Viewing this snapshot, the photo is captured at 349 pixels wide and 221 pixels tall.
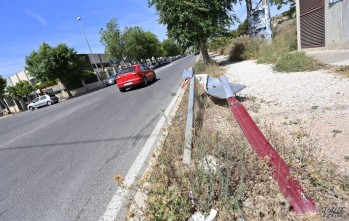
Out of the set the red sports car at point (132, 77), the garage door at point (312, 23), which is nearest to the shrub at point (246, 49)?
the garage door at point (312, 23)

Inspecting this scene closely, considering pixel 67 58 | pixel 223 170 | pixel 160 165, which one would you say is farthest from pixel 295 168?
pixel 67 58

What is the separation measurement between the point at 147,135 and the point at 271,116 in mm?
2685

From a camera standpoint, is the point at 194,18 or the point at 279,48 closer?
the point at 279,48

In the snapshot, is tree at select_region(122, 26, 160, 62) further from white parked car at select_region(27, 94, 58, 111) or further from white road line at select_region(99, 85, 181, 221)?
white road line at select_region(99, 85, 181, 221)

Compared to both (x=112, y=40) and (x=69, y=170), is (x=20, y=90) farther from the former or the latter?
(x=69, y=170)

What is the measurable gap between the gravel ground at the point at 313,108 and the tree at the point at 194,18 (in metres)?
9.77

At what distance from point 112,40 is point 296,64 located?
161 feet

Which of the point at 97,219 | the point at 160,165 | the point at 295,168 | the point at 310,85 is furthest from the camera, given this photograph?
the point at 310,85

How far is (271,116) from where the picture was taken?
14.3 feet

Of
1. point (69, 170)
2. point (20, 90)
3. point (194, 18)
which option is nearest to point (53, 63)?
point (20, 90)

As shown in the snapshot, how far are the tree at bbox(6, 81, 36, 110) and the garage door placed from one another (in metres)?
40.1

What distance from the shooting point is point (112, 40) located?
51.4 meters

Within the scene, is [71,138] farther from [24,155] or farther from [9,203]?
[9,203]

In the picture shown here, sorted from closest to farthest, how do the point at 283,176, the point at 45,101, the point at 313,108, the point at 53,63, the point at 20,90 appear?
1. the point at 283,176
2. the point at 313,108
3. the point at 53,63
4. the point at 45,101
5. the point at 20,90
